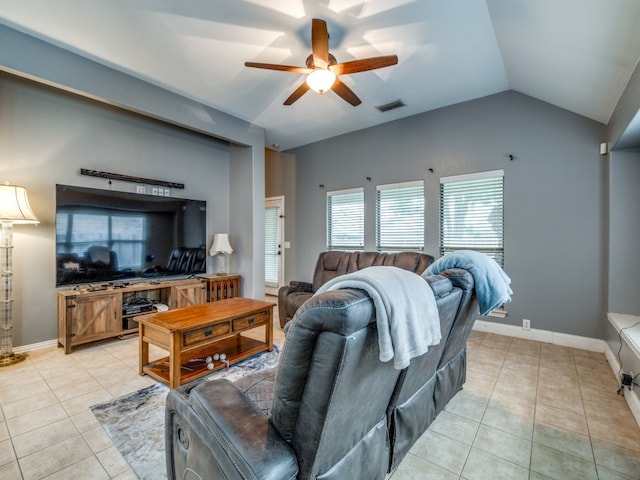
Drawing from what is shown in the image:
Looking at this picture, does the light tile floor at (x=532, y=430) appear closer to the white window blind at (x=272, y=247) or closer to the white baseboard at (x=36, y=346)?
the white baseboard at (x=36, y=346)

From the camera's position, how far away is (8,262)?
9.43 feet

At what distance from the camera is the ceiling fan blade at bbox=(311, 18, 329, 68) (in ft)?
7.40

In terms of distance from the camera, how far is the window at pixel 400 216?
173 inches

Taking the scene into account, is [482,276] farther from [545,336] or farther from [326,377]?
[545,336]

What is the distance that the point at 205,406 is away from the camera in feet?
3.34

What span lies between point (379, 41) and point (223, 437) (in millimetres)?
3220

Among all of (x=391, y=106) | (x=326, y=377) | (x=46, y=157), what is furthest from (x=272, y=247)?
(x=326, y=377)

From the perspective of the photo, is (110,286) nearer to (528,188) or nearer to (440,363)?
(440,363)

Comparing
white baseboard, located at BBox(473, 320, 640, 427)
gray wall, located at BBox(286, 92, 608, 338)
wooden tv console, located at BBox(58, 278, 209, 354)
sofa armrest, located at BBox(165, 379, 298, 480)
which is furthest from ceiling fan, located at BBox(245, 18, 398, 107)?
white baseboard, located at BBox(473, 320, 640, 427)

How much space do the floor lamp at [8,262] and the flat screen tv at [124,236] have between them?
1.28ft

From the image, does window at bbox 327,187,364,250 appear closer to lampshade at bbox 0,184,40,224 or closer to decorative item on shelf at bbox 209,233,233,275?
decorative item on shelf at bbox 209,233,233,275

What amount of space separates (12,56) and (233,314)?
3.04m

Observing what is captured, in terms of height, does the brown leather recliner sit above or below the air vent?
below

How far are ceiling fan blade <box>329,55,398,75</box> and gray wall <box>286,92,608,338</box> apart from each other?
6.57 ft
